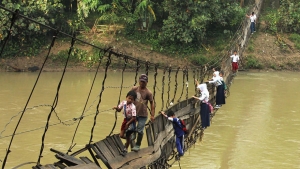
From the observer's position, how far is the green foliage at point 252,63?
16422mm

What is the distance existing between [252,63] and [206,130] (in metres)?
8.09

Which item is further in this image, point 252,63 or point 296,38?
point 296,38

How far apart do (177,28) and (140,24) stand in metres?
1.86

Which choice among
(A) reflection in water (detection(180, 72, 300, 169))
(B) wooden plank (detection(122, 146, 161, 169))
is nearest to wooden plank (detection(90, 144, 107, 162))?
(B) wooden plank (detection(122, 146, 161, 169))

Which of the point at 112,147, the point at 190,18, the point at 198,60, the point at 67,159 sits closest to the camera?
the point at 67,159

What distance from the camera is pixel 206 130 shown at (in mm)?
9000

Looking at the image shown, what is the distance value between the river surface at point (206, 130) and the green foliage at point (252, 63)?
56.4 inches

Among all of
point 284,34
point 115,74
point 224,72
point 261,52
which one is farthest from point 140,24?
point 224,72

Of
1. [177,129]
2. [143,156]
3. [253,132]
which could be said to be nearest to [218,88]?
[253,132]

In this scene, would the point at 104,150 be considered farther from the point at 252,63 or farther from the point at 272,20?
the point at 272,20

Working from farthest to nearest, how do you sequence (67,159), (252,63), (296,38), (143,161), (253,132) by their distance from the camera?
(296,38), (252,63), (253,132), (143,161), (67,159)

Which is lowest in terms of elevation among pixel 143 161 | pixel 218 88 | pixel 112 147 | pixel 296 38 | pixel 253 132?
pixel 253 132

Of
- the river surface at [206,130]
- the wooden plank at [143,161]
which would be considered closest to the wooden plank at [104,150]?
the wooden plank at [143,161]

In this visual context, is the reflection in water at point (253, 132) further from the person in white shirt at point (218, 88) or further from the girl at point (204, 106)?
the person in white shirt at point (218, 88)
